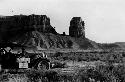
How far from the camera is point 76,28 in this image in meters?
181

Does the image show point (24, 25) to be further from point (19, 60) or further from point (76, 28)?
point (19, 60)

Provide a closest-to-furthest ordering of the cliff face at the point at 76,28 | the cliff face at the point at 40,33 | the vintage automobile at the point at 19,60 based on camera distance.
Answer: the vintage automobile at the point at 19,60 < the cliff face at the point at 40,33 < the cliff face at the point at 76,28

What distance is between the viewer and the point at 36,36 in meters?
161

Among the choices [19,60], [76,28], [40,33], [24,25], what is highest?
[24,25]

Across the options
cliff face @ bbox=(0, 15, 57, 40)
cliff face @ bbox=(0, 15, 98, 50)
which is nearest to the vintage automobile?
cliff face @ bbox=(0, 15, 98, 50)

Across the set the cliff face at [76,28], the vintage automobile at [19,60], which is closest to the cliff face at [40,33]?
the cliff face at [76,28]

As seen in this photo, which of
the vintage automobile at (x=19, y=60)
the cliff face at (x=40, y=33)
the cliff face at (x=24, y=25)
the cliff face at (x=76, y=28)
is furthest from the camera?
the cliff face at (x=76, y=28)

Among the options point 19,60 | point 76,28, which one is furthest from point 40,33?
point 19,60

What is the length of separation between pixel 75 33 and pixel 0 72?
160458 mm

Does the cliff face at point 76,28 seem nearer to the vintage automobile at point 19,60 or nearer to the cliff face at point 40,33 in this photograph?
the cliff face at point 40,33

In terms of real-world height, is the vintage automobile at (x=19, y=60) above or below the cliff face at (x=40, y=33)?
below

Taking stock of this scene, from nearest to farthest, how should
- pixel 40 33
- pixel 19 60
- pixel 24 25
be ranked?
pixel 19 60
pixel 40 33
pixel 24 25

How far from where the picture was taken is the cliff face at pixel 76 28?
593 ft

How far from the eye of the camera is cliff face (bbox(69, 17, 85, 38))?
18075 centimetres
